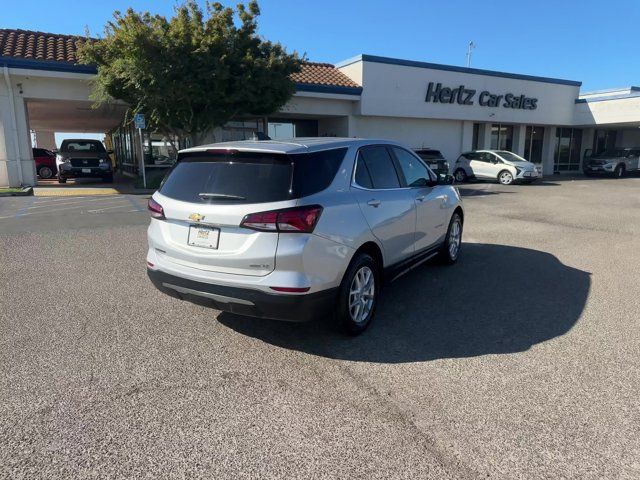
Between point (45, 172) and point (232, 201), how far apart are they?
23913 mm

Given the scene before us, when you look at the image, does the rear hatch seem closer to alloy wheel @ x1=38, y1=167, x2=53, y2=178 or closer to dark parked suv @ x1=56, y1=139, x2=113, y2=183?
dark parked suv @ x1=56, y1=139, x2=113, y2=183

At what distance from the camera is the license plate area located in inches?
151

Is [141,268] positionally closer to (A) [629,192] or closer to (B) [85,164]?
(B) [85,164]

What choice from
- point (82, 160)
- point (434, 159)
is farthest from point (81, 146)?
point (434, 159)

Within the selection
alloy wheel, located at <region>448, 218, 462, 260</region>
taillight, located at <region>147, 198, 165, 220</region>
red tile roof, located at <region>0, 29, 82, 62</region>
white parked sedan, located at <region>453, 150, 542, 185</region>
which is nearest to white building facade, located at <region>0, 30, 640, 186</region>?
red tile roof, located at <region>0, 29, 82, 62</region>

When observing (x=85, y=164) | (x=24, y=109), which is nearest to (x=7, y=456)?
(x=24, y=109)

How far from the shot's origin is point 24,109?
1661 centimetres

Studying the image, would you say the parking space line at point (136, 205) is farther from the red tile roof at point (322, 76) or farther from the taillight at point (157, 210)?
the red tile roof at point (322, 76)

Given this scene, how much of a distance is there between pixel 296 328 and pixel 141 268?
3.10 metres

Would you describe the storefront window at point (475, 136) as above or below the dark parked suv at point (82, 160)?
above

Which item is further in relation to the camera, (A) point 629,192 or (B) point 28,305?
(A) point 629,192

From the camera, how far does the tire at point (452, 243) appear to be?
263 inches

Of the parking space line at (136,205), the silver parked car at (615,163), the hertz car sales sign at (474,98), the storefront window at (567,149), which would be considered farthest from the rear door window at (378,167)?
the storefront window at (567,149)

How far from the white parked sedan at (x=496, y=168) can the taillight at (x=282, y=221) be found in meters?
19.8
